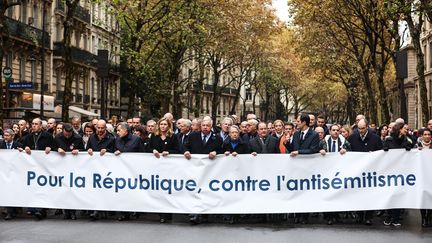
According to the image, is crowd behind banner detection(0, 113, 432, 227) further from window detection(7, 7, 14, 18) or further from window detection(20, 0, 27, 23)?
window detection(20, 0, 27, 23)

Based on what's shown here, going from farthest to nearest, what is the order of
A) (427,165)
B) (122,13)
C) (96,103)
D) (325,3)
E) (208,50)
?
(96,103), (208,50), (325,3), (122,13), (427,165)

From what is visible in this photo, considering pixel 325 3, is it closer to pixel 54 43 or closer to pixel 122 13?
pixel 122 13

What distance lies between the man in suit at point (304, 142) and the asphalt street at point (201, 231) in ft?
0.66

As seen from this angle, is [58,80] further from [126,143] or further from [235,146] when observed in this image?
[235,146]

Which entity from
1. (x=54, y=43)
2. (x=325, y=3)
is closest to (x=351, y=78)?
(x=325, y=3)

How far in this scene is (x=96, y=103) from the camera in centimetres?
5519

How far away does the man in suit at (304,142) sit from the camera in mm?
11102

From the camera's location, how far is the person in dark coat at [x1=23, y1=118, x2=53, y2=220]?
1157 centimetres

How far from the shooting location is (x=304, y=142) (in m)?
11.2

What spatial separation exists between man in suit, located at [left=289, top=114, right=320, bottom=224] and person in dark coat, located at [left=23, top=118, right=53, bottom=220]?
4326 millimetres

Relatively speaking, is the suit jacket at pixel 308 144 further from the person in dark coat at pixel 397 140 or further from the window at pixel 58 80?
the window at pixel 58 80

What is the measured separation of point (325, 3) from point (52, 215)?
2149 centimetres

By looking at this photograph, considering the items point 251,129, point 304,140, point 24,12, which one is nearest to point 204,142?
point 304,140

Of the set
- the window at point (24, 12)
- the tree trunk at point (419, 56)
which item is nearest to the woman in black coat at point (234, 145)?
the tree trunk at point (419, 56)
